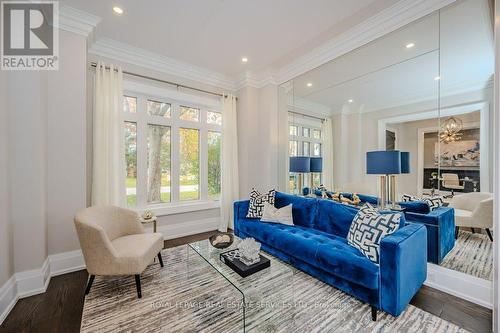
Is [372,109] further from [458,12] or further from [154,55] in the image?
[154,55]

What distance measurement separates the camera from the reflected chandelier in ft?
6.84

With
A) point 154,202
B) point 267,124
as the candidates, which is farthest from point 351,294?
point 154,202

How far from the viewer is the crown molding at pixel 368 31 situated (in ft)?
7.23

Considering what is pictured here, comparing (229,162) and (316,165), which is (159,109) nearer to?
(229,162)

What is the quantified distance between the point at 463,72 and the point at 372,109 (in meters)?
0.92

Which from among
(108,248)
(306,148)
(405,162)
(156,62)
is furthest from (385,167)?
(156,62)

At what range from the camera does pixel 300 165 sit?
3578 millimetres

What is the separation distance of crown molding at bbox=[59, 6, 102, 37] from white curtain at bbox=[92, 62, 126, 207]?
0.44m

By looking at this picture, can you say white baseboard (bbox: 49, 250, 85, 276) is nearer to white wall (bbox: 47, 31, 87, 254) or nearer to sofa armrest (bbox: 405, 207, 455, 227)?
white wall (bbox: 47, 31, 87, 254)

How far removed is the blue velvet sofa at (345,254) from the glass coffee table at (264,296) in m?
0.47

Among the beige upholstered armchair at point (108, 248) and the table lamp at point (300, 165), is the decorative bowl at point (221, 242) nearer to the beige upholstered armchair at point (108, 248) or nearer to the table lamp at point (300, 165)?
the beige upholstered armchair at point (108, 248)

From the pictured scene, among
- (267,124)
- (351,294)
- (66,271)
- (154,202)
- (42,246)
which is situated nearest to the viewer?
(351,294)

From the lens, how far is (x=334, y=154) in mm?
3320

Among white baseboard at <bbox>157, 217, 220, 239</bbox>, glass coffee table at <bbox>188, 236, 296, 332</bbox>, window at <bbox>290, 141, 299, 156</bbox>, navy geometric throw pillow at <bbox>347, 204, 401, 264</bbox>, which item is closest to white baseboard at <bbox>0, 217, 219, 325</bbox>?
white baseboard at <bbox>157, 217, 220, 239</bbox>
